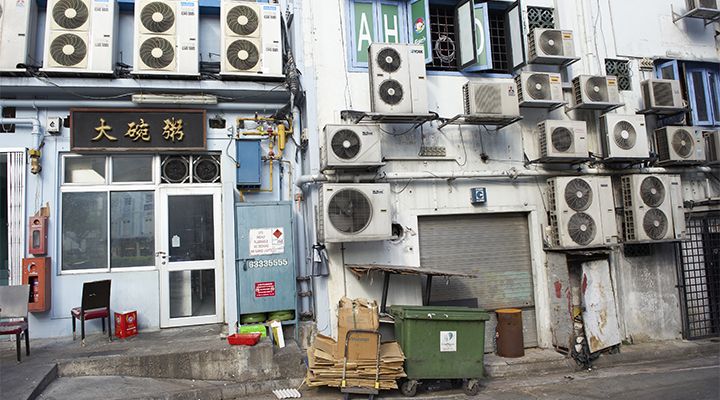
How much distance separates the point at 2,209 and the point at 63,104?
75.9 inches

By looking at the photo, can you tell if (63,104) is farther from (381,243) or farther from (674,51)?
(674,51)

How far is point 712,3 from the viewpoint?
904cm

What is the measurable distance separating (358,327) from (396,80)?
12.3 ft

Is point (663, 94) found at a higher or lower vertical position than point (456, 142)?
higher

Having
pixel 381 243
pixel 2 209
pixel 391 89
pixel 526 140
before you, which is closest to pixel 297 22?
pixel 391 89

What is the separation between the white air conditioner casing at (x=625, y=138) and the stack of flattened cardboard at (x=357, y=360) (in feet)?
16.9

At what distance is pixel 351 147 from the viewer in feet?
22.5

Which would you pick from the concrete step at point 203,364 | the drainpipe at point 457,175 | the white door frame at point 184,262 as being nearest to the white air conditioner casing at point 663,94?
the drainpipe at point 457,175

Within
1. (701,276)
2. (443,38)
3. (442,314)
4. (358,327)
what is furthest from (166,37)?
(701,276)

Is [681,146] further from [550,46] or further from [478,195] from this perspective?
[478,195]

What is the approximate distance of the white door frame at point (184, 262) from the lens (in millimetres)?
7688

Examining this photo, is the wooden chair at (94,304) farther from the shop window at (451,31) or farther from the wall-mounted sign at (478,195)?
the wall-mounted sign at (478,195)

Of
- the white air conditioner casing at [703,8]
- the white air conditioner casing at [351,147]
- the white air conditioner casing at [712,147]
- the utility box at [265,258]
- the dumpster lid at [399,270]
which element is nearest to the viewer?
the dumpster lid at [399,270]

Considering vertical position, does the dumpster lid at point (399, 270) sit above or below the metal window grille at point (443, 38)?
below
